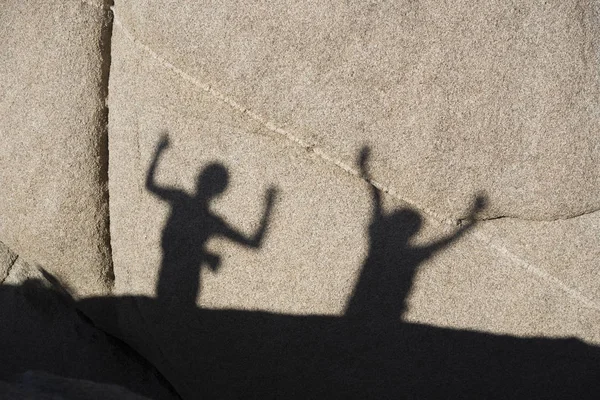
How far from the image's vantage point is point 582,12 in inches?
118

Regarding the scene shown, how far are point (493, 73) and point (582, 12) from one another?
1.76 feet

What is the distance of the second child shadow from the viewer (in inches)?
127

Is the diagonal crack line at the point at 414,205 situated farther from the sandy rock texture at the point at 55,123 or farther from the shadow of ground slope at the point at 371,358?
the sandy rock texture at the point at 55,123

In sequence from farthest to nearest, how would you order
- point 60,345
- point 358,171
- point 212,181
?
point 60,345
point 212,181
point 358,171

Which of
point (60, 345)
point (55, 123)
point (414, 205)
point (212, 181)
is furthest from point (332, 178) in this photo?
point (60, 345)

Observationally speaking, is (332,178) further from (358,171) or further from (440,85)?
(440,85)

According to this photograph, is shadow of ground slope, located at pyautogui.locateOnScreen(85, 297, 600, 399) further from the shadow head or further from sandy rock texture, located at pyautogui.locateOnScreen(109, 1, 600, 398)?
the shadow head

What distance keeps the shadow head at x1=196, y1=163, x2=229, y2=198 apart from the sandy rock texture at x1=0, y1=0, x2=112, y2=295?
71cm

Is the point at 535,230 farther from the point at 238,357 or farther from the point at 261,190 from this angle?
the point at 238,357

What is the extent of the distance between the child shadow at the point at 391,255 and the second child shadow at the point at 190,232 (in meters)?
0.55

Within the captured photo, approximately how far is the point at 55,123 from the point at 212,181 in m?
1.01

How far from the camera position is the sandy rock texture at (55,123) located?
136 inches

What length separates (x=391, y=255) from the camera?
10.3ft

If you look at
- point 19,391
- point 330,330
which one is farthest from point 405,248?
point 19,391
